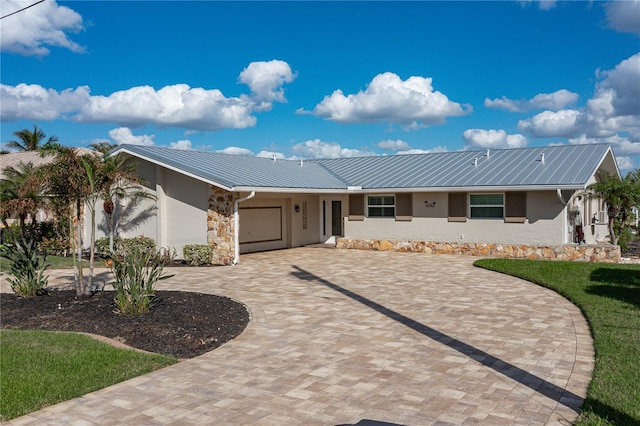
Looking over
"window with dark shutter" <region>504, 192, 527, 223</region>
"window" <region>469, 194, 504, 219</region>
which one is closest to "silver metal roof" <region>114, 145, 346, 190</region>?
"window" <region>469, 194, 504, 219</region>

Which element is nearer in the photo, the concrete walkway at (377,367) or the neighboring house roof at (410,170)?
the concrete walkway at (377,367)

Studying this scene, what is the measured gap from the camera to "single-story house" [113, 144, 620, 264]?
17562mm

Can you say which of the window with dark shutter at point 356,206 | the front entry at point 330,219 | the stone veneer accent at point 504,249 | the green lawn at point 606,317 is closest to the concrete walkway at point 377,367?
the green lawn at point 606,317

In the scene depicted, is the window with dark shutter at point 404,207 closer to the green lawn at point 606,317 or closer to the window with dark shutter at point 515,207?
the window with dark shutter at point 515,207

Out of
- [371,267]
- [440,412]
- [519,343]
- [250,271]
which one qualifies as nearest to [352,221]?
[371,267]

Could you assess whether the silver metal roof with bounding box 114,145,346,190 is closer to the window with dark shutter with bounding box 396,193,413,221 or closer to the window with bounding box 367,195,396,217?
the window with bounding box 367,195,396,217

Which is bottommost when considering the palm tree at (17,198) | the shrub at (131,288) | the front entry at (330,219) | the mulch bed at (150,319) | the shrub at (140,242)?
the mulch bed at (150,319)

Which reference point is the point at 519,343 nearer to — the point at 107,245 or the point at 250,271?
the point at 250,271

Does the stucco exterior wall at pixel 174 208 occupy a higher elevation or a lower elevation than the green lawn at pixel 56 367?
higher

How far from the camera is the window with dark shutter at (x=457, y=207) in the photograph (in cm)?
1947

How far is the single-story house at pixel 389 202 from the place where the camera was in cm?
1756

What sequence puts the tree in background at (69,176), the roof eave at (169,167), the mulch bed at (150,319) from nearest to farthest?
the mulch bed at (150,319), the tree in background at (69,176), the roof eave at (169,167)

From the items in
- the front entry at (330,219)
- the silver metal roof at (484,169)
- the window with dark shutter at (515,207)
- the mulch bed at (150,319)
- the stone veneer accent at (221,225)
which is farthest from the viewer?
the front entry at (330,219)

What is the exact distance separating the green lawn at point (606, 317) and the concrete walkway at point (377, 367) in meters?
0.20
